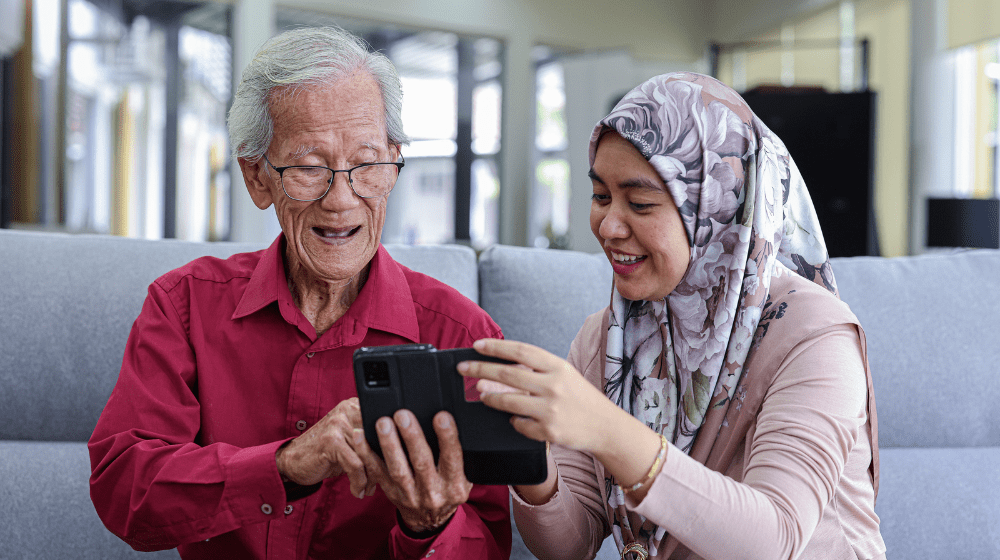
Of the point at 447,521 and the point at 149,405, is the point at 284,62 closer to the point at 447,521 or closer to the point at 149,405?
the point at 149,405

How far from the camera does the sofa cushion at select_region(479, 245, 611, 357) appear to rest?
1650mm

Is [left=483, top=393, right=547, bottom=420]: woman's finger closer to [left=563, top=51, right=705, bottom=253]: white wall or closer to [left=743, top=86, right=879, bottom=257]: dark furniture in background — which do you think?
[left=743, top=86, right=879, bottom=257]: dark furniture in background

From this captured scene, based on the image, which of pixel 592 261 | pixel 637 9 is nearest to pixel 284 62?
pixel 592 261

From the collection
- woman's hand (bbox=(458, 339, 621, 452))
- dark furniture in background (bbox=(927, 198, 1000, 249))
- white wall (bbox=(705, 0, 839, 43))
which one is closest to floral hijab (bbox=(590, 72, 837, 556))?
woman's hand (bbox=(458, 339, 621, 452))

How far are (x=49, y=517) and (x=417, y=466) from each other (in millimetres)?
948

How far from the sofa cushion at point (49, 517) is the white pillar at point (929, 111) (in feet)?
16.7

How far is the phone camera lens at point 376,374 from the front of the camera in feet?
2.71

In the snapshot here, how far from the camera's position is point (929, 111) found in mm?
5070

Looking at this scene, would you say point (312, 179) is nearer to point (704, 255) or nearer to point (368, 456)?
point (368, 456)

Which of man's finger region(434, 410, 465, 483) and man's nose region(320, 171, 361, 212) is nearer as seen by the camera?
man's finger region(434, 410, 465, 483)

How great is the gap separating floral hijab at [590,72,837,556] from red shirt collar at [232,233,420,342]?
1.07 ft

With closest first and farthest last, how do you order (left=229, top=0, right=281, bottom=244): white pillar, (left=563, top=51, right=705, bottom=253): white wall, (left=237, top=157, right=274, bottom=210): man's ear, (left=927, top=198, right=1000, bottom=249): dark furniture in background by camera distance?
(left=237, top=157, right=274, bottom=210): man's ear, (left=927, top=198, right=1000, bottom=249): dark furniture in background, (left=229, top=0, right=281, bottom=244): white pillar, (left=563, top=51, right=705, bottom=253): white wall

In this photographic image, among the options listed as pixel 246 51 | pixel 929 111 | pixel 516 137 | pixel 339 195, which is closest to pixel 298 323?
pixel 339 195

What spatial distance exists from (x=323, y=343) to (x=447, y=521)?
0.34 metres
